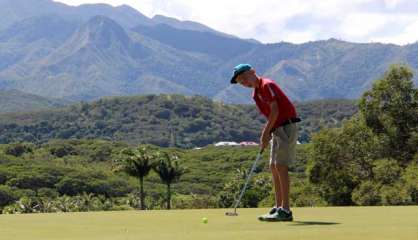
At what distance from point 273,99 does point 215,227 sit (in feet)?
6.75

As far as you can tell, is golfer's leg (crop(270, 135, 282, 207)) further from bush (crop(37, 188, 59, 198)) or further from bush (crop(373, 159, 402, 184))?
bush (crop(37, 188, 59, 198))

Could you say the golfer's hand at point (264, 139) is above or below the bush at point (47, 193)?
above

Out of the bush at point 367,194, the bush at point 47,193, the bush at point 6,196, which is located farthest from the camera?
the bush at point 47,193

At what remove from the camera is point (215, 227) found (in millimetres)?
10031

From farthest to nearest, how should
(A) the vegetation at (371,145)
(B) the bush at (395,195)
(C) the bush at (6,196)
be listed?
(C) the bush at (6,196)
(A) the vegetation at (371,145)
(B) the bush at (395,195)

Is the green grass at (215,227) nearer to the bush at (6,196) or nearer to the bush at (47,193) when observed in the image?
the bush at (6,196)

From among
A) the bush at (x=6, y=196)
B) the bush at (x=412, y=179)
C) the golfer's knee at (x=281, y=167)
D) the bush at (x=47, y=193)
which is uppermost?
the golfer's knee at (x=281, y=167)

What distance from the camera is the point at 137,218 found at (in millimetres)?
12461

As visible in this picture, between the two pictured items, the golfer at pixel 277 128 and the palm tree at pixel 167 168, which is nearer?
the golfer at pixel 277 128

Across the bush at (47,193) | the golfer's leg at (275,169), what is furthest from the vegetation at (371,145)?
the bush at (47,193)

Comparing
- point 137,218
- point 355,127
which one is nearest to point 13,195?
point 355,127

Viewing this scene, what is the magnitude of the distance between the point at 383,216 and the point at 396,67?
34.1m

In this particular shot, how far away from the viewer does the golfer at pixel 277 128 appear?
1064 centimetres

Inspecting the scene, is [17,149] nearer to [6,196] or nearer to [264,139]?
[6,196]
